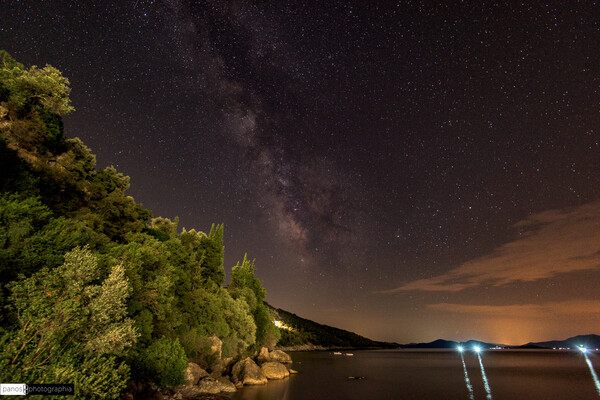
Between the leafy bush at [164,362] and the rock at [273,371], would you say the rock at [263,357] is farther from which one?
the leafy bush at [164,362]

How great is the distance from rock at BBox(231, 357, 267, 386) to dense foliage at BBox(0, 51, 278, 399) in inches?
88.1

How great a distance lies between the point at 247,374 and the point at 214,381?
873 centimetres

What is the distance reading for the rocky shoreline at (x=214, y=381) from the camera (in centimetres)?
2563

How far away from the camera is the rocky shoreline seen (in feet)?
84.1

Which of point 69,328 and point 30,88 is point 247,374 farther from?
point 30,88

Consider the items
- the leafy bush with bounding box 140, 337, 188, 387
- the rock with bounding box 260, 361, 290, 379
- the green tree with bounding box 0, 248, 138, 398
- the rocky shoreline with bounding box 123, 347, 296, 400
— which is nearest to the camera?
the green tree with bounding box 0, 248, 138, 398

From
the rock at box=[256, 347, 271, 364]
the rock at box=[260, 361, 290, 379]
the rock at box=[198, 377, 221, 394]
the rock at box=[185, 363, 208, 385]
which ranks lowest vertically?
the rock at box=[198, 377, 221, 394]

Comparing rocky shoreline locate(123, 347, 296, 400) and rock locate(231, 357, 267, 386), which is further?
rock locate(231, 357, 267, 386)

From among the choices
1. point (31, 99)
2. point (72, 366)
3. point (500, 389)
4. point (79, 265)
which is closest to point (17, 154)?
point (31, 99)

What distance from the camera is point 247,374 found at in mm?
43250

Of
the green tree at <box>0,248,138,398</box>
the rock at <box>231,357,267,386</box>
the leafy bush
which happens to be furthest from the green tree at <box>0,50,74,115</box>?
the rock at <box>231,357,267,386</box>

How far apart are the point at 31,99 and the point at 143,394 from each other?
78.7ft

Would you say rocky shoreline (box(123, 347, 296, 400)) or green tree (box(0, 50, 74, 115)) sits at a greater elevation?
green tree (box(0, 50, 74, 115))

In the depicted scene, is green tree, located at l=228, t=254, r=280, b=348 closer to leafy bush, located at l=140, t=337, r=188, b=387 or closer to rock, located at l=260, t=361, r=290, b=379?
rock, located at l=260, t=361, r=290, b=379
